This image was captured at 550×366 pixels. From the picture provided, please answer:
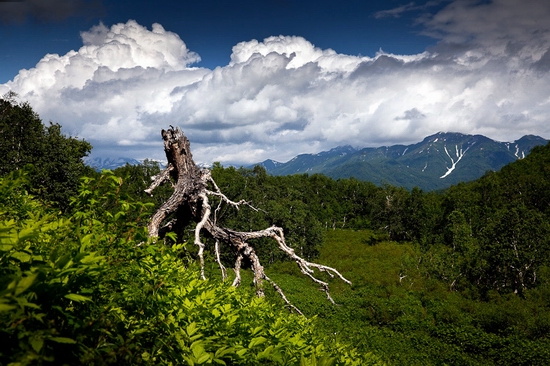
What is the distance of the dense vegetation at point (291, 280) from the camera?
2004mm

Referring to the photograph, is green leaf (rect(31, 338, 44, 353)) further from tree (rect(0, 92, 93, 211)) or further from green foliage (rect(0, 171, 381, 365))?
tree (rect(0, 92, 93, 211))

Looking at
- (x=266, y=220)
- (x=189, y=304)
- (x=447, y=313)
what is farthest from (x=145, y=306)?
(x=266, y=220)

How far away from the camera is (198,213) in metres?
7.88

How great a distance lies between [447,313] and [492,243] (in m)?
19.8

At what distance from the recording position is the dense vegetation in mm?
2004

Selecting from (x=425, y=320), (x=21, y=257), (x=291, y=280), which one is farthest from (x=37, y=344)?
(x=291, y=280)

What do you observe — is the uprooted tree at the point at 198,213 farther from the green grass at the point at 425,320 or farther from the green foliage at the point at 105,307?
the green grass at the point at 425,320

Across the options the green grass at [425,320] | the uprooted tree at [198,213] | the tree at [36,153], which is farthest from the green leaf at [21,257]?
the tree at [36,153]

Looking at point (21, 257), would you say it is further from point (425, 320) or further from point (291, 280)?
point (291, 280)

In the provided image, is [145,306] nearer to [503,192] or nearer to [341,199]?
[503,192]

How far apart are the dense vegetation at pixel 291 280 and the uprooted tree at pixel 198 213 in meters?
0.65

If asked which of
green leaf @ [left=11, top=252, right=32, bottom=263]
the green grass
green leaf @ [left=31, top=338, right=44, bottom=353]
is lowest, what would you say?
the green grass

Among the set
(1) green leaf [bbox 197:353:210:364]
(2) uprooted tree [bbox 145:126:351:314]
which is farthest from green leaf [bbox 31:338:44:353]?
(2) uprooted tree [bbox 145:126:351:314]

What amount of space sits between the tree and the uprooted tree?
30.6 metres
